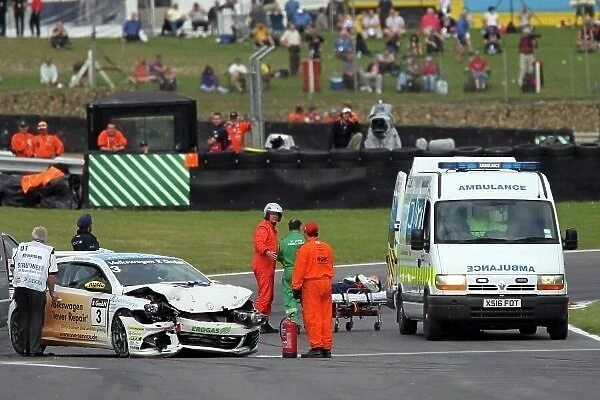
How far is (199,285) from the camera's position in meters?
18.8

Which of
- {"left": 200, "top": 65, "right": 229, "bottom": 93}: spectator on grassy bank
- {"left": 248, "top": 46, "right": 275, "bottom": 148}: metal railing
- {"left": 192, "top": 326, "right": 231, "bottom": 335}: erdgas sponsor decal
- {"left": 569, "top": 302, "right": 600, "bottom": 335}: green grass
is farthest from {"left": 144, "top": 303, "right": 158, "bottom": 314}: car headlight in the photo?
{"left": 200, "top": 65, "right": 229, "bottom": 93}: spectator on grassy bank

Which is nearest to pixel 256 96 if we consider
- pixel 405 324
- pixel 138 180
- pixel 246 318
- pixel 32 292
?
pixel 138 180

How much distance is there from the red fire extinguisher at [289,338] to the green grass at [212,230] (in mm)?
11055

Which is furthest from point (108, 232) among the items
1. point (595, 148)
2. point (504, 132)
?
point (504, 132)

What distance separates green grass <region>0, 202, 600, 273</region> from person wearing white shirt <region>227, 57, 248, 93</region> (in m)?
13.8

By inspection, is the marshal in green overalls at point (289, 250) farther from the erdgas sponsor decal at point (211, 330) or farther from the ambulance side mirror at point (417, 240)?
the erdgas sponsor decal at point (211, 330)

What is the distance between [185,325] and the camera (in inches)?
709

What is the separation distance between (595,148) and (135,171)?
9.21m

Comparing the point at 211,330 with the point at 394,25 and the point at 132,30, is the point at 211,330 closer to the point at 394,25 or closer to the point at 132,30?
the point at 394,25

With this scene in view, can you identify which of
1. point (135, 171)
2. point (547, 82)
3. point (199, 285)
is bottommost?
point (199, 285)

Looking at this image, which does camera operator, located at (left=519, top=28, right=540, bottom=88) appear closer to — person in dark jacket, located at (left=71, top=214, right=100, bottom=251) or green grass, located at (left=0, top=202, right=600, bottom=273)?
green grass, located at (left=0, top=202, right=600, bottom=273)

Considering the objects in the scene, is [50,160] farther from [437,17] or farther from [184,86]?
[437,17]

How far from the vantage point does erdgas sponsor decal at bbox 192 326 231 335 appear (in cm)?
1800

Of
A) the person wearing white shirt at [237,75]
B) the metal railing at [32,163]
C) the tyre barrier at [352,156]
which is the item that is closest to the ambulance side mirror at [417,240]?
the tyre barrier at [352,156]
